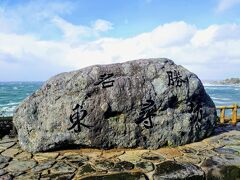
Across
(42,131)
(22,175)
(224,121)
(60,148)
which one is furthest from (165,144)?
(224,121)

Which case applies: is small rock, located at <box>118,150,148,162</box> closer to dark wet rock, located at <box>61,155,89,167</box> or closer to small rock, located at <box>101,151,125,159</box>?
small rock, located at <box>101,151,125,159</box>

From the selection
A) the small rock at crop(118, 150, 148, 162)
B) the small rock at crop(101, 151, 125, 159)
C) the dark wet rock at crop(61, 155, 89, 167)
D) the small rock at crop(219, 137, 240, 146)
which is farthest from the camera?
the small rock at crop(219, 137, 240, 146)

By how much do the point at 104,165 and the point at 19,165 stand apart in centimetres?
160

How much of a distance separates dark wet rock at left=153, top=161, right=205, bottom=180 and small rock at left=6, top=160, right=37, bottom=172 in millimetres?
2326

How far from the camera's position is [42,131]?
19.1 feet

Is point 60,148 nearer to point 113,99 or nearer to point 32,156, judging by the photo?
point 32,156

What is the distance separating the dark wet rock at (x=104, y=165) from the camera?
488 centimetres

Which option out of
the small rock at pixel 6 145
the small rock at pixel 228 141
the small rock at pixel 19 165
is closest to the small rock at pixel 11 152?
the small rock at pixel 6 145

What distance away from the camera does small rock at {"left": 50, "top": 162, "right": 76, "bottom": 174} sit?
15.3 ft

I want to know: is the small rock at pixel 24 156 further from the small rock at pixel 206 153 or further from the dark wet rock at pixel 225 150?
the dark wet rock at pixel 225 150

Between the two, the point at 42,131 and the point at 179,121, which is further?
the point at 179,121

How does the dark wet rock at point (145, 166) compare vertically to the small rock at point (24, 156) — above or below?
below

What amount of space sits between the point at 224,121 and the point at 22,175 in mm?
7719

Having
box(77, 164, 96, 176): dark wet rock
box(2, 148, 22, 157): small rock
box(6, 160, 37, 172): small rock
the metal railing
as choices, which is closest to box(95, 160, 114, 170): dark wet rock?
box(77, 164, 96, 176): dark wet rock
